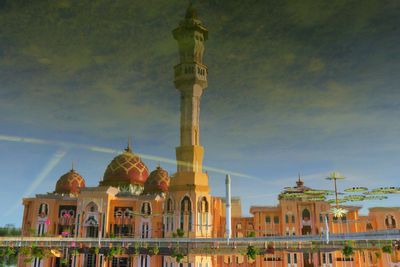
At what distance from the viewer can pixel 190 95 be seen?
67875 mm

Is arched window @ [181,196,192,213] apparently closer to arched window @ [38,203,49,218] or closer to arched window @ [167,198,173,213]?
arched window @ [167,198,173,213]

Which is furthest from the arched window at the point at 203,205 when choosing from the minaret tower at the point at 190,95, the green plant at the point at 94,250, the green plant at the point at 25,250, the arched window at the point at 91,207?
the green plant at the point at 25,250

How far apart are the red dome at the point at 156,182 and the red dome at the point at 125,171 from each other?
3454 millimetres

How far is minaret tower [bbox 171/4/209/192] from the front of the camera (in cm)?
6350

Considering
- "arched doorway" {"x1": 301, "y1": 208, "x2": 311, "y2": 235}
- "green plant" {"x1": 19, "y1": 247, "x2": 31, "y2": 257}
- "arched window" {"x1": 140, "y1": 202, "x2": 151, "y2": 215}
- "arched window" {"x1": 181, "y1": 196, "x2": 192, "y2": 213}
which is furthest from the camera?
"arched doorway" {"x1": 301, "y1": 208, "x2": 311, "y2": 235}

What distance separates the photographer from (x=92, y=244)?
54000 mm

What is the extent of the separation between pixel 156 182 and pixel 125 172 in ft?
25.4

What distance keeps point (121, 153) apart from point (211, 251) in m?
43.4

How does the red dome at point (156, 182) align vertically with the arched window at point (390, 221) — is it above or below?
above

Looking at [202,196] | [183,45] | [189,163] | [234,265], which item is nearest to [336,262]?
[234,265]

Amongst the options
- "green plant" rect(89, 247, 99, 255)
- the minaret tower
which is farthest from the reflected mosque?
"green plant" rect(89, 247, 99, 255)

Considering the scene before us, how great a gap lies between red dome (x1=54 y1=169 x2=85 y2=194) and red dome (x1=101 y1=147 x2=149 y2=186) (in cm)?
594

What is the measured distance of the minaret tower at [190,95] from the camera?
6350cm

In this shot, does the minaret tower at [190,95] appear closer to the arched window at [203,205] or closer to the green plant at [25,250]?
the arched window at [203,205]
